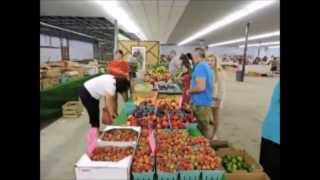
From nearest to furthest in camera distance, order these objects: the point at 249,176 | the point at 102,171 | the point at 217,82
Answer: the point at 102,171
the point at 249,176
the point at 217,82

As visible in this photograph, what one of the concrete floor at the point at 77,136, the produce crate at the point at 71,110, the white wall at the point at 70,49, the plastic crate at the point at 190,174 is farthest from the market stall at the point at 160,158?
the white wall at the point at 70,49

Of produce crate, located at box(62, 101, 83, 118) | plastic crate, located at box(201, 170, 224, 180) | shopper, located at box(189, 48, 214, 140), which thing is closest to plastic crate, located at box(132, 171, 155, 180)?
plastic crate, located at box(201, 170, 224, 180)

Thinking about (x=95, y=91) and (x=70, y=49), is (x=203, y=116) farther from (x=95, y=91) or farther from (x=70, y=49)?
(x=70, y=49)

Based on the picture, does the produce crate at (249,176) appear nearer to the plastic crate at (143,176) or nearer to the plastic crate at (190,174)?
the plastic crate at (190,174)

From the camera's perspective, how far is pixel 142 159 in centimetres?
249

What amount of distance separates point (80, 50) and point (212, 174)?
75.1 feet

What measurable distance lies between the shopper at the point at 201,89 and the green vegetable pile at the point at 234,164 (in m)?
1.59

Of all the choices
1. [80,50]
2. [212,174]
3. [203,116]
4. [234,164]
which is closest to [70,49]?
[80,50]

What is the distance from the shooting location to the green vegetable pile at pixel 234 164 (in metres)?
2.79

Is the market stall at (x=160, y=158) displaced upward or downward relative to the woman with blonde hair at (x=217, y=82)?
downward

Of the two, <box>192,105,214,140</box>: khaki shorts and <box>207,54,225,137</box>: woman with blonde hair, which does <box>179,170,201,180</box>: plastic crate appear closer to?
<box>192,105,214,140</box>: khaki shorts

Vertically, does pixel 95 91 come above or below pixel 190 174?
above

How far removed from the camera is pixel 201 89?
4.45 metres
